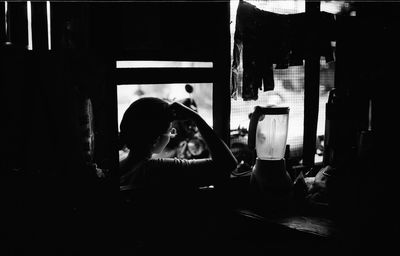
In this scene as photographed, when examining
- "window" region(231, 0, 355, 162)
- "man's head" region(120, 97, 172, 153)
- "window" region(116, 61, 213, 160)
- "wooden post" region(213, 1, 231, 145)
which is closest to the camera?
"man's head" region(120, 97, 172, 153)

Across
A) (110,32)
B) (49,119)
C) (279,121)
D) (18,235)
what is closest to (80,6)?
(110,32)

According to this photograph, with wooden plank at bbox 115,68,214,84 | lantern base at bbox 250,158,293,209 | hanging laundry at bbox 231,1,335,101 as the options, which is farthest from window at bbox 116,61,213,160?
lantern base at bbox 250,158,293,209

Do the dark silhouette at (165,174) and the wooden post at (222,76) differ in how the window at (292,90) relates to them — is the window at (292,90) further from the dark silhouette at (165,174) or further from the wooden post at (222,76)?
the dark silhouette at (165,174)

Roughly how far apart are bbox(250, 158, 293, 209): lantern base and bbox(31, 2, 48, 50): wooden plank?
2171mm

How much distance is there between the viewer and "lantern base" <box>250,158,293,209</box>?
342cm

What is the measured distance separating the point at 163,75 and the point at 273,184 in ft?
4.72

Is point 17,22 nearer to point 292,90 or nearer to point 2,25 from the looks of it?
point 2,25

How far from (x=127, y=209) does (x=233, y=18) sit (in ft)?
7.14

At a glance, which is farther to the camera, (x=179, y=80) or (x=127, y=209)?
(x=179, y=80)

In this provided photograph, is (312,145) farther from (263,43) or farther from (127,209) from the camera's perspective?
(127,209)

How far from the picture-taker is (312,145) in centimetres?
450

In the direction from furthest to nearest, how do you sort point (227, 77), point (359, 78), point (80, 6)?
point (359, 78) → point (227, 77) → point (80, 6)

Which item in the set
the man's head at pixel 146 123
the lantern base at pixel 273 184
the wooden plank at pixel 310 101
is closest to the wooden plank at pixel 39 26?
the man's head at pixel 146 123

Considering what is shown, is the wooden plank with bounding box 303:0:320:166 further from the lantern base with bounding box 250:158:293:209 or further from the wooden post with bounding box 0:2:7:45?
the wooden post with bounding box 0:2:7:45
